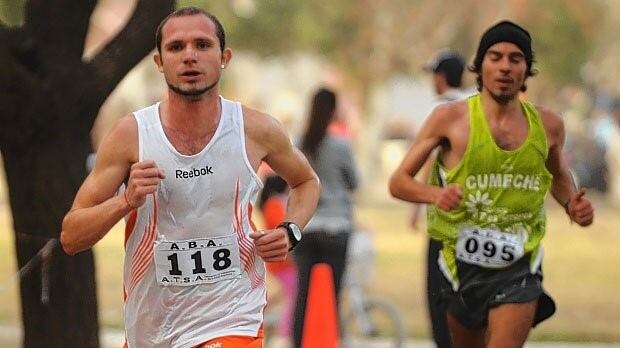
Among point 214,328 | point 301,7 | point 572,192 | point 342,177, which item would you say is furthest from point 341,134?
point 301,7

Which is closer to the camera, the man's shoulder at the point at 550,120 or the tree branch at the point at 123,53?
the man's shoulder at the point at 550,120

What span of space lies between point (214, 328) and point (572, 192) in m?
2.38

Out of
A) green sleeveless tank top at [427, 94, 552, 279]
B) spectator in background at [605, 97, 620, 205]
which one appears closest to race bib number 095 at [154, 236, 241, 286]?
green sleeveless tank top at [427, 94, 552, 279]

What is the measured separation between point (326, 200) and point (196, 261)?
5.35 metres

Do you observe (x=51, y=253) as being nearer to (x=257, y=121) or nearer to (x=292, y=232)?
(x=257, y=121)

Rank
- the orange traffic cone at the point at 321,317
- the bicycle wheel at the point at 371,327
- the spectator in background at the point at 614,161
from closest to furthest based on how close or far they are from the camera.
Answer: the orange traffic cone at the point at 321,317 → the bicycle wheel at the point at 371,327 → the spectator in background at the point at 614,161

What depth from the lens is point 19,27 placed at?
29.3 ft

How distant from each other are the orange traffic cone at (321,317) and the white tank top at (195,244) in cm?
393

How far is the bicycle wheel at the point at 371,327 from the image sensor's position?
42.8 ft

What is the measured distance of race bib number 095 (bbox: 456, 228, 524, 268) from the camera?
7332 millimetres

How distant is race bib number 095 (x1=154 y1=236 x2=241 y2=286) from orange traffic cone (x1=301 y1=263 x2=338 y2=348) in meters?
4.04

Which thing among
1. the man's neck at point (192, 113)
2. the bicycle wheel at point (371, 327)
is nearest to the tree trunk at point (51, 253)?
the man's neck at point (192, 113)

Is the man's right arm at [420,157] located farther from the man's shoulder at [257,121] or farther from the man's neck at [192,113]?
the man's neck at [192,113]

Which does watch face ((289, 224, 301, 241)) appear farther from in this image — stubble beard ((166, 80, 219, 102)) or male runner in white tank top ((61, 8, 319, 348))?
stubble beard ((166, 80, 219, 102))
